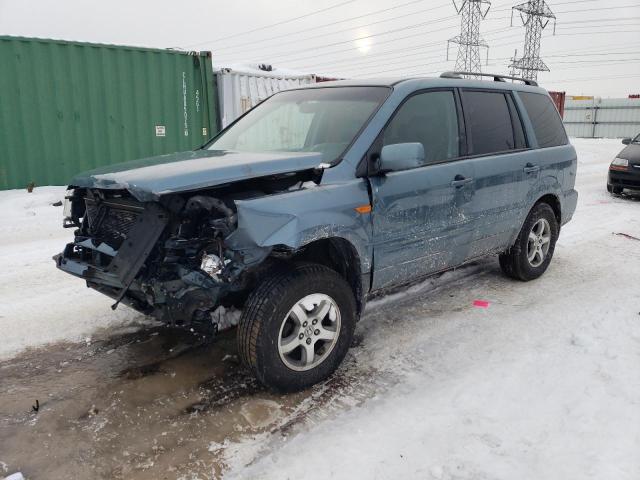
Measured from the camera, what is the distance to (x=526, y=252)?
487 cm

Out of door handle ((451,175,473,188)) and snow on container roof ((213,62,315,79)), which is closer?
door handle ((451,175,473,188))

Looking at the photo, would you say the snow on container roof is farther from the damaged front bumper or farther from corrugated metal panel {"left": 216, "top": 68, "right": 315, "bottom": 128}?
the damaged front bumper

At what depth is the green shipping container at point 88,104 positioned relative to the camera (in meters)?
8.68

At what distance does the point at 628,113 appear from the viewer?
32781 mm

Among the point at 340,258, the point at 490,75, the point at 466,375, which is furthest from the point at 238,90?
the point at 466,375

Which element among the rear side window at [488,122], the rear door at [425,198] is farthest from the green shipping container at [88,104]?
the rear door at [425,198]

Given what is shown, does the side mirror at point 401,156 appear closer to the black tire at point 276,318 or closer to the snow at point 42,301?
the black tire at point 276,318

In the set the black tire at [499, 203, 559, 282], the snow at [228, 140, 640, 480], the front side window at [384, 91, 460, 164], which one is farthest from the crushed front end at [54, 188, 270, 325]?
the black tire at [499, 203, 559, 282]

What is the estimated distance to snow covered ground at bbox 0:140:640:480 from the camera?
241 centimetres

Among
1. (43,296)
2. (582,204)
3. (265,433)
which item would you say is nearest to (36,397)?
(265,433)

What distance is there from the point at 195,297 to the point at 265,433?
82 centimetres

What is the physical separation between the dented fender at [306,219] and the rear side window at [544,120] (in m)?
2.50

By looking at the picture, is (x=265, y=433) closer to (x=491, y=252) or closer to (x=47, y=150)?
(x=491, y=252)

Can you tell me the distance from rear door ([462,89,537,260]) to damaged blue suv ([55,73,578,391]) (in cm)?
2
